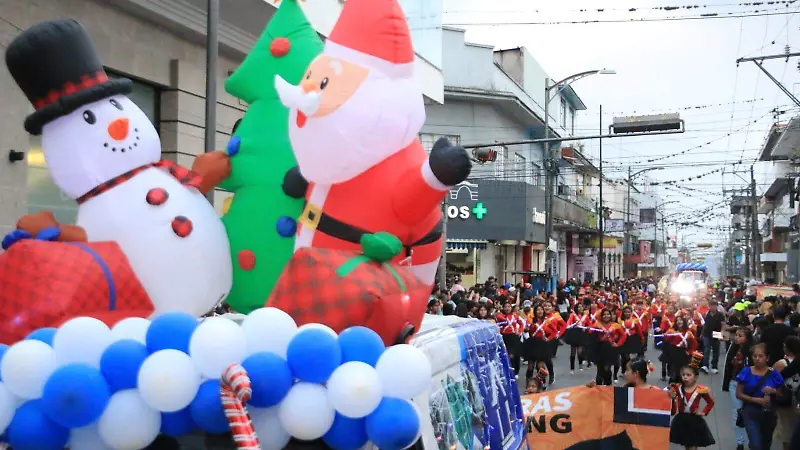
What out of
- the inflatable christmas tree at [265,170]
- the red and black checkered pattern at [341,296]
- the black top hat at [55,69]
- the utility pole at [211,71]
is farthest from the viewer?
the utility pole at [211,71]

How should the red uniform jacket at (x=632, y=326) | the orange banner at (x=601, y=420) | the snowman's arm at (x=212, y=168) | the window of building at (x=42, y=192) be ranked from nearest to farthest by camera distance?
the snowman's arm at (x=212, y=168), the orange banner at (x=601, y=420), the window of building at (x=42, y=192), the red uniform jacket at (x=632, y=326)

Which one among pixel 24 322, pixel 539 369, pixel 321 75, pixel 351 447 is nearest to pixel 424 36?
pixel 539 369

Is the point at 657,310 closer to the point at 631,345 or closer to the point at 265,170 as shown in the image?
the point at 631,345

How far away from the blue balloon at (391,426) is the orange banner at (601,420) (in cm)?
557

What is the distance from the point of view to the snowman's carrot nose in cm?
485

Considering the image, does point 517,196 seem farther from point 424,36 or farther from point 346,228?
point 346,228

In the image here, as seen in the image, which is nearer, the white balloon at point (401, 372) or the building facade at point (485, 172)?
the white balloon at point (401, 372)

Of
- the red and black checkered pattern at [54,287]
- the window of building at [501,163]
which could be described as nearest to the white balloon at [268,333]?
the red and black checkered pattern at [54,287]

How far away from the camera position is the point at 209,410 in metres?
2.35

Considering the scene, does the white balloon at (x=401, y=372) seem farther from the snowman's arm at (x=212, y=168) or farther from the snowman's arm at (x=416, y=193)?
the snowman's arm at (x=212, y=168)

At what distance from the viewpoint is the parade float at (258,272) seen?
242 centimetres

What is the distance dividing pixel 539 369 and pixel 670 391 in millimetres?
5580

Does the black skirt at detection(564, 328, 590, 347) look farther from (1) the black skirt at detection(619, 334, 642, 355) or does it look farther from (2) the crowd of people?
(1) the black skirt at detection(619, 334, 642, 355)

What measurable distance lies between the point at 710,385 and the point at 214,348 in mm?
15091
